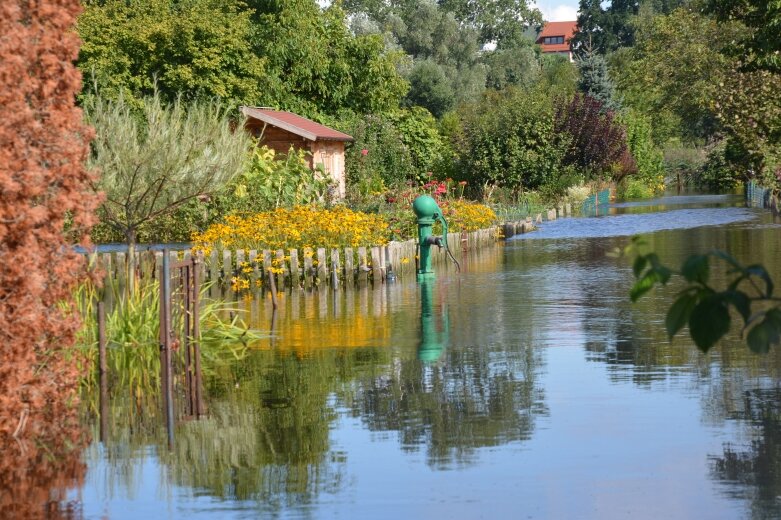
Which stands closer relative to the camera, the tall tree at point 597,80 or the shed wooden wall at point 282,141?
the shed wooden wall at point 282,141

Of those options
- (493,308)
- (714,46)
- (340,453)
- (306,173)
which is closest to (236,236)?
(493,308)

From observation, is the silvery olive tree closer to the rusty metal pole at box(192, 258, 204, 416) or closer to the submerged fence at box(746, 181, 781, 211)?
the rusty metal pole at box(192, 258, 204, 416)

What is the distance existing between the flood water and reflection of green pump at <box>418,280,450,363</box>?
1.4 inches

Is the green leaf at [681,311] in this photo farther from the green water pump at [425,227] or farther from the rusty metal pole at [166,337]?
the green water pump at [425,227]

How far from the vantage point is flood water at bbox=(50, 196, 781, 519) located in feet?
24.6

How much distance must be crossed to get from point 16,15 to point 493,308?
9601 millimetres

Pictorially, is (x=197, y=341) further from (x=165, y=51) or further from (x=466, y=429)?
(x=165, y=51)

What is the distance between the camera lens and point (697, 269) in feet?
11.2

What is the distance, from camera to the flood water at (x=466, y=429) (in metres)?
7.48

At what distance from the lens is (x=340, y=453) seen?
28.7 ft

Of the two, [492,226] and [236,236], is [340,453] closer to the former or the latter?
[236,236]

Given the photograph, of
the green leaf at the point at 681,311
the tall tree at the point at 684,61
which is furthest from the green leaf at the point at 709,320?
the tall tree at the point at 684,61

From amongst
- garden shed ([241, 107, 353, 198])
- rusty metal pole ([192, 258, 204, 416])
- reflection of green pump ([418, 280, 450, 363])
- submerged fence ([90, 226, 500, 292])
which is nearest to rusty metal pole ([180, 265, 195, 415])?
rusty metal pole ([192, 258, 204, 416])

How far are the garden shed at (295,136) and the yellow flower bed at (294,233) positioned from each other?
43.2 ft
